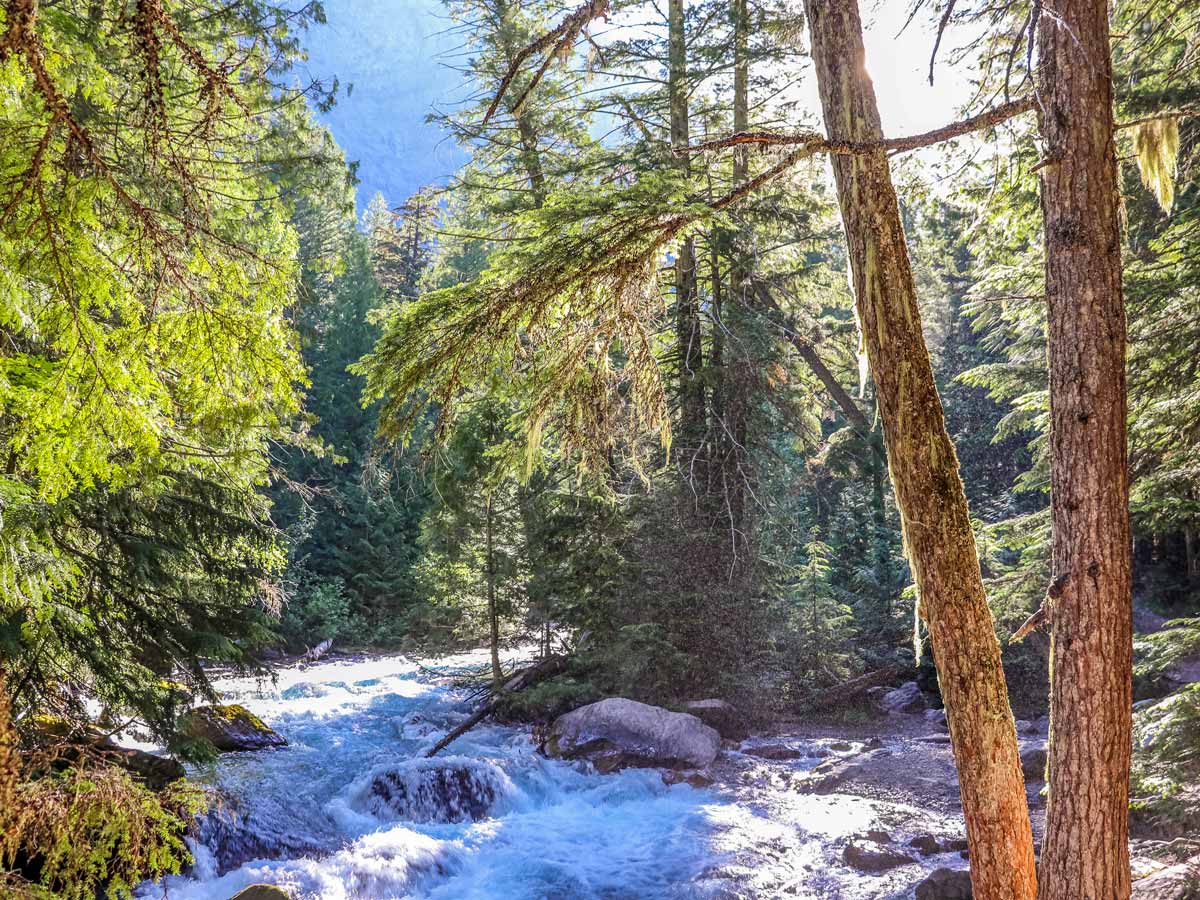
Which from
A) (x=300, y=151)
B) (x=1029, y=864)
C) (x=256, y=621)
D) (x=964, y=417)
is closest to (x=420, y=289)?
(x=964, y=417)

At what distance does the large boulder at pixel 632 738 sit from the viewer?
456 inches

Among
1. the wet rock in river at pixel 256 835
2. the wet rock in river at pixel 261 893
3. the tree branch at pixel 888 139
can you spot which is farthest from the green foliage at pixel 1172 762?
the wet rock in river at pixel 256 835

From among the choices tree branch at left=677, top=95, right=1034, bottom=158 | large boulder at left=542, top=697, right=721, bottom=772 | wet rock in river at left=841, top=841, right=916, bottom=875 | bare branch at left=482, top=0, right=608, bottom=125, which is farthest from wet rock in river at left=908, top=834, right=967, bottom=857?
bare branch at left=482, top=0, right=608, bottom=125

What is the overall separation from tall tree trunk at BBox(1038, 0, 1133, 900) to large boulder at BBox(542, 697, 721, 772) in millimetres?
8300

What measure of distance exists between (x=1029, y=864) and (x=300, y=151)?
441 inches

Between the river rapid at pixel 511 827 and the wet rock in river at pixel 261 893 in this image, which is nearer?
the wet rock in river at pixel 261 893

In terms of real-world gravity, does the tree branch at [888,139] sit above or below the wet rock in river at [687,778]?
above

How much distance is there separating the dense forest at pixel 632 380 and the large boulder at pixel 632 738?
1.07 metres

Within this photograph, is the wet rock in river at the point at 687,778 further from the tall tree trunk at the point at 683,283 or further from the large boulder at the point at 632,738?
the tall tree trunk at the point at 683,283

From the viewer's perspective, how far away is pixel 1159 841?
642 centimetres

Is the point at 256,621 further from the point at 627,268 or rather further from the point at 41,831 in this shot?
the point at 627,268

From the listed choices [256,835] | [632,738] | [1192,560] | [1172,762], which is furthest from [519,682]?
[1192,560]

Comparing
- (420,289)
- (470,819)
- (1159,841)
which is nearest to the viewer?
(1159,841)

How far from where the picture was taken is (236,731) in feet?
39.0
